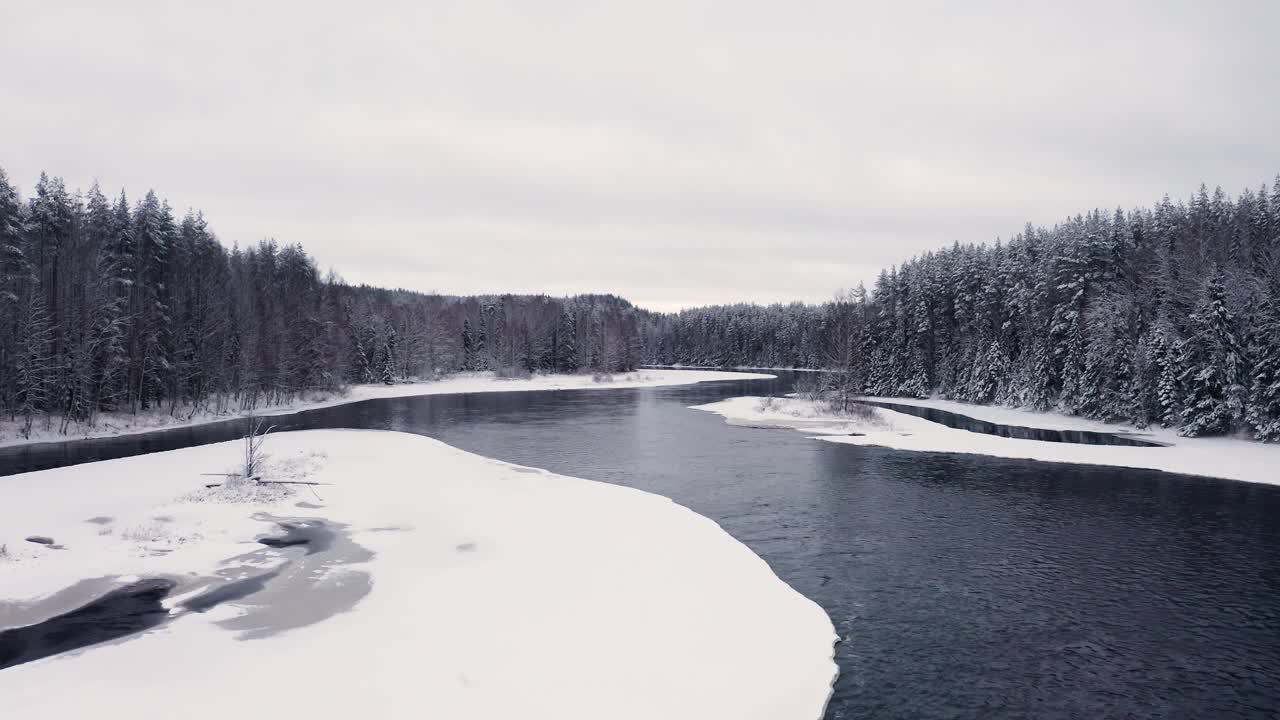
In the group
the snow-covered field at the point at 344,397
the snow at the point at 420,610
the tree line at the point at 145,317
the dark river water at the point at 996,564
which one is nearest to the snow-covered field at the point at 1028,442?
the dark river water at the point at 996,564

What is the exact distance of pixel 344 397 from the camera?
89.2 meters

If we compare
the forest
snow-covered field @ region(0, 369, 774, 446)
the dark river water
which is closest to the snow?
the dark river water

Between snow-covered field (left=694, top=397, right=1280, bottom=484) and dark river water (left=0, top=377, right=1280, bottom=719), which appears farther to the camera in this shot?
snow-covered field (left=694, top=397, right=1280, bottom=484)

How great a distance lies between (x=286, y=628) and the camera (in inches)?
521

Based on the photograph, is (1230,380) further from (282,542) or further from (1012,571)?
(282,542)

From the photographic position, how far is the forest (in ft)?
155

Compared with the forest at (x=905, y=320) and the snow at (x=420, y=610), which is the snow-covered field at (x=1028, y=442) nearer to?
the forest at (x=905, y=320)

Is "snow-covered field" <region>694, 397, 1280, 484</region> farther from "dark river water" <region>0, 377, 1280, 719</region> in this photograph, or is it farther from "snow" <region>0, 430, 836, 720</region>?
"snow" <region>0, 430, 836, 720</region>

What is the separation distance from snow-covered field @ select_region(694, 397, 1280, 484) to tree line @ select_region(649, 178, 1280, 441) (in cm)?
267

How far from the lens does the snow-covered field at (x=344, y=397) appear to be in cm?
4650

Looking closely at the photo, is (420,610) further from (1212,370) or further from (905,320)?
(905,320)

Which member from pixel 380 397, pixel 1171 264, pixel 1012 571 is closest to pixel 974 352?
pixel 1171 264

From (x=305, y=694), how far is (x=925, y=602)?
45.7ft

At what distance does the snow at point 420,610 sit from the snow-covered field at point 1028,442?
2813cm
